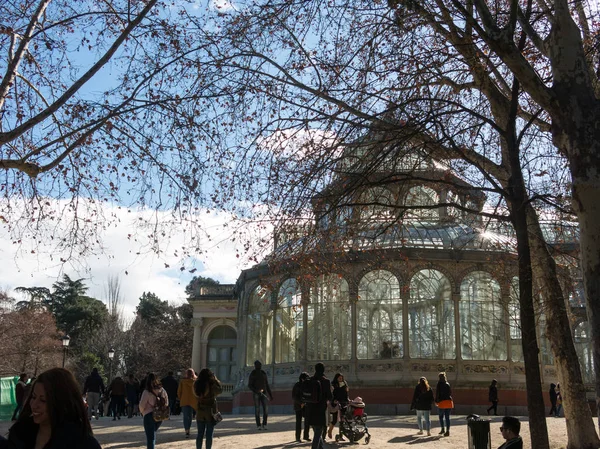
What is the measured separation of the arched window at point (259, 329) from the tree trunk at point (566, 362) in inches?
642

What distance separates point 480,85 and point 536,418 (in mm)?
5525

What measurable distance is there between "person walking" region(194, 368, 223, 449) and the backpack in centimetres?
148

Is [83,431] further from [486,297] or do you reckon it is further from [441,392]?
[486,297]

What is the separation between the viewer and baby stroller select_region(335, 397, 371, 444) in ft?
46.7

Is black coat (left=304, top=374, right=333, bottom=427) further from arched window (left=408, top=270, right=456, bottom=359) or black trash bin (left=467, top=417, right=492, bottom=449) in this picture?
arched window (left=408, top=270, right=456, bottom=359)

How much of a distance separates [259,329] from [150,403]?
17.6 meters

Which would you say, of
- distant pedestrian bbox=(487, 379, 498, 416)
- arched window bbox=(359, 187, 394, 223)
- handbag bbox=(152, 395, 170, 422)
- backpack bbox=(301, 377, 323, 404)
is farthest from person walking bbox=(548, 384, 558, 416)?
handbag bbox=(152, 395, 170, 422)

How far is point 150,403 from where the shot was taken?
11.1 meters

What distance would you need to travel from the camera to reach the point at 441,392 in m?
16.5

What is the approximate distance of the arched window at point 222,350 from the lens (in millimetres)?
45047

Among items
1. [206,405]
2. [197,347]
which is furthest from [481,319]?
[197,347]

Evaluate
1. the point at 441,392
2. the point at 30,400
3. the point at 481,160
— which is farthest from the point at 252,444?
the point at 30,400

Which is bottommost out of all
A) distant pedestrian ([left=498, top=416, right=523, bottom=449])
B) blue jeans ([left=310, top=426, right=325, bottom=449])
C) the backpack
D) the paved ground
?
the paved ground

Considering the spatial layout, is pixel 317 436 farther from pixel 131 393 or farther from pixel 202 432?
pixel 131 393
